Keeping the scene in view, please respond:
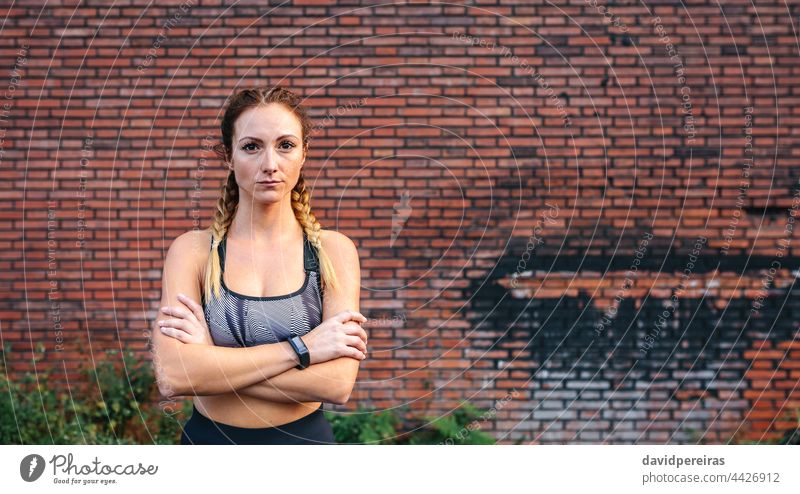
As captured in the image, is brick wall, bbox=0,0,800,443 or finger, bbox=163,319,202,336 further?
brick wall, bbox=0,0,800,443

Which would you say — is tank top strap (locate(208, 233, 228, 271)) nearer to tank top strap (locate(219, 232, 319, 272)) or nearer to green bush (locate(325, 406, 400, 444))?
tank top strap (locate(219, 232, 319, 272))

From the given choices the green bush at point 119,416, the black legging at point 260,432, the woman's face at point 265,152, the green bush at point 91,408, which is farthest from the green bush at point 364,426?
the woman's face at point 265,152

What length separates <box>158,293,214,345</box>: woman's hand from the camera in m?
2.51

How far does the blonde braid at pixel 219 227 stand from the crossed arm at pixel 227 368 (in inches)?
1.7

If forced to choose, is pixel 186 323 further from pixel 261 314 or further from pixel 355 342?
pixel 355 342

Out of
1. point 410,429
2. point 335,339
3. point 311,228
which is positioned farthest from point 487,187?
point 335,339

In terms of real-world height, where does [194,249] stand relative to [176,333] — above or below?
above

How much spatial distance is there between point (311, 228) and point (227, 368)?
464 mm

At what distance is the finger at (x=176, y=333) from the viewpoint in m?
2.50

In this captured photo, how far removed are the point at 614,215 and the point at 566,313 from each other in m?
0.69

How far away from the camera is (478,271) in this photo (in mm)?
5828

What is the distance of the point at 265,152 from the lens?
98.7 inches

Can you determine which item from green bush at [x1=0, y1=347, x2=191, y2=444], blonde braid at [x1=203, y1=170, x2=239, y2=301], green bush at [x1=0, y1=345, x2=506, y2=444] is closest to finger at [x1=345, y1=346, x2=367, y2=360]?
blonde braid at [x1=203, y1=170, x2=239, y2=301]

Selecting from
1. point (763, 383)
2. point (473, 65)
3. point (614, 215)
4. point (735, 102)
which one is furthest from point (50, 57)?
point (763, 383)
